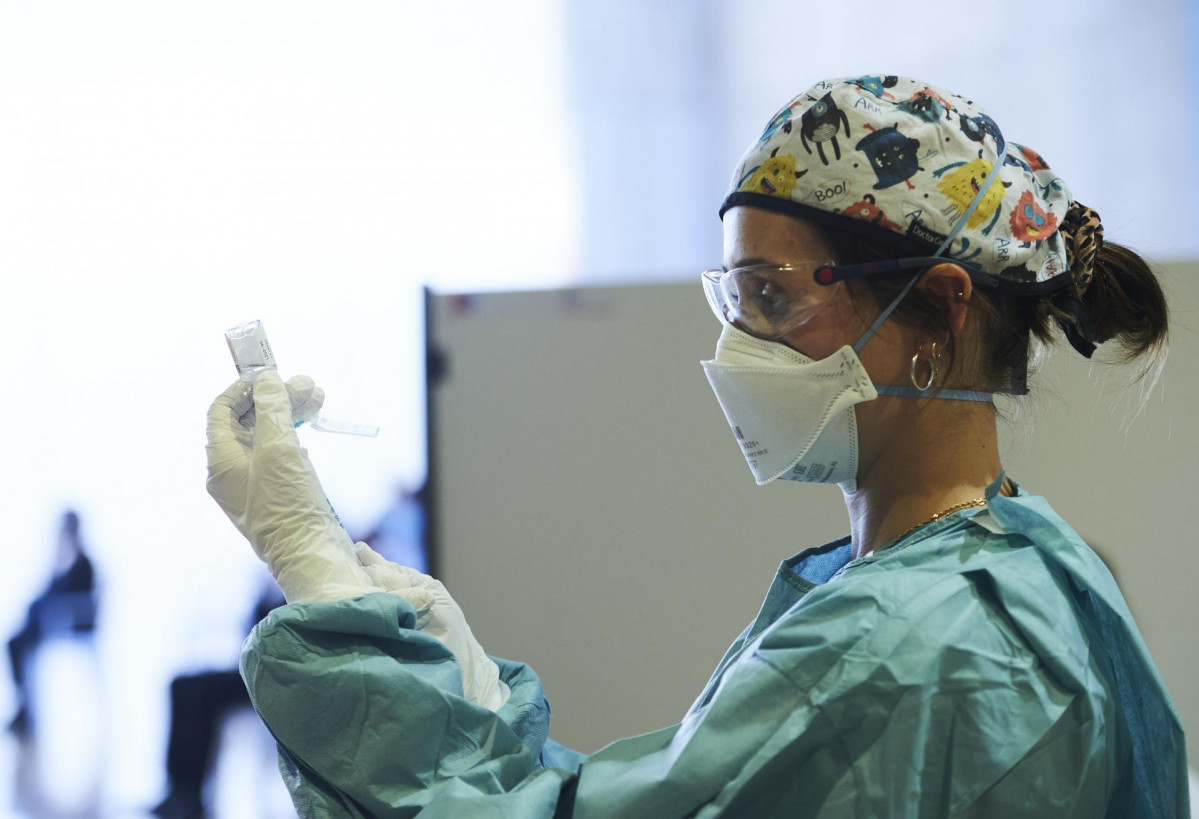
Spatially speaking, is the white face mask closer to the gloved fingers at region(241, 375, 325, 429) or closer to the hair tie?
the hair tie

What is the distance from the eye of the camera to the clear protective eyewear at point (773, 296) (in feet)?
3.01

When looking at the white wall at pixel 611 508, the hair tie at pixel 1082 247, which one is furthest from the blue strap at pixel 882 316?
the white wall at pixel 611 508

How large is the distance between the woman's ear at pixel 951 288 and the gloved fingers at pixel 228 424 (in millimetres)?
712

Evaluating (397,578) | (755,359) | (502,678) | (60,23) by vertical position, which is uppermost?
(60,23)

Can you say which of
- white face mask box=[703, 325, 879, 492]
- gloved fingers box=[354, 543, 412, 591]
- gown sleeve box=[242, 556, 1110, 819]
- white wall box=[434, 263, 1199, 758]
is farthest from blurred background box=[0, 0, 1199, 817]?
gown sleeve box=[242, 556, 1110, 819]

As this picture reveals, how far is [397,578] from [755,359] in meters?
0.48

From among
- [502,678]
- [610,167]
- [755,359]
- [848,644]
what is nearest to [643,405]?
[610,167]

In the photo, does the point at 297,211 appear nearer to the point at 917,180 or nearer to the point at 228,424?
the point at 228,424

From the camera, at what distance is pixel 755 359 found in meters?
0.96

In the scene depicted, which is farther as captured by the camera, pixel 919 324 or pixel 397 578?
pixel 397 578

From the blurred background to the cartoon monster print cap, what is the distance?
1101 millimetres

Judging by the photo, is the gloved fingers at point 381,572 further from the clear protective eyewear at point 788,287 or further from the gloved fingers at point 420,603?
the clear protective eyewear at point 788,287

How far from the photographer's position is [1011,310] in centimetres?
→ 93

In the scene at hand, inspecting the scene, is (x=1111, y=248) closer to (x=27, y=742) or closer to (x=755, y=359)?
(x=755, y=359)
